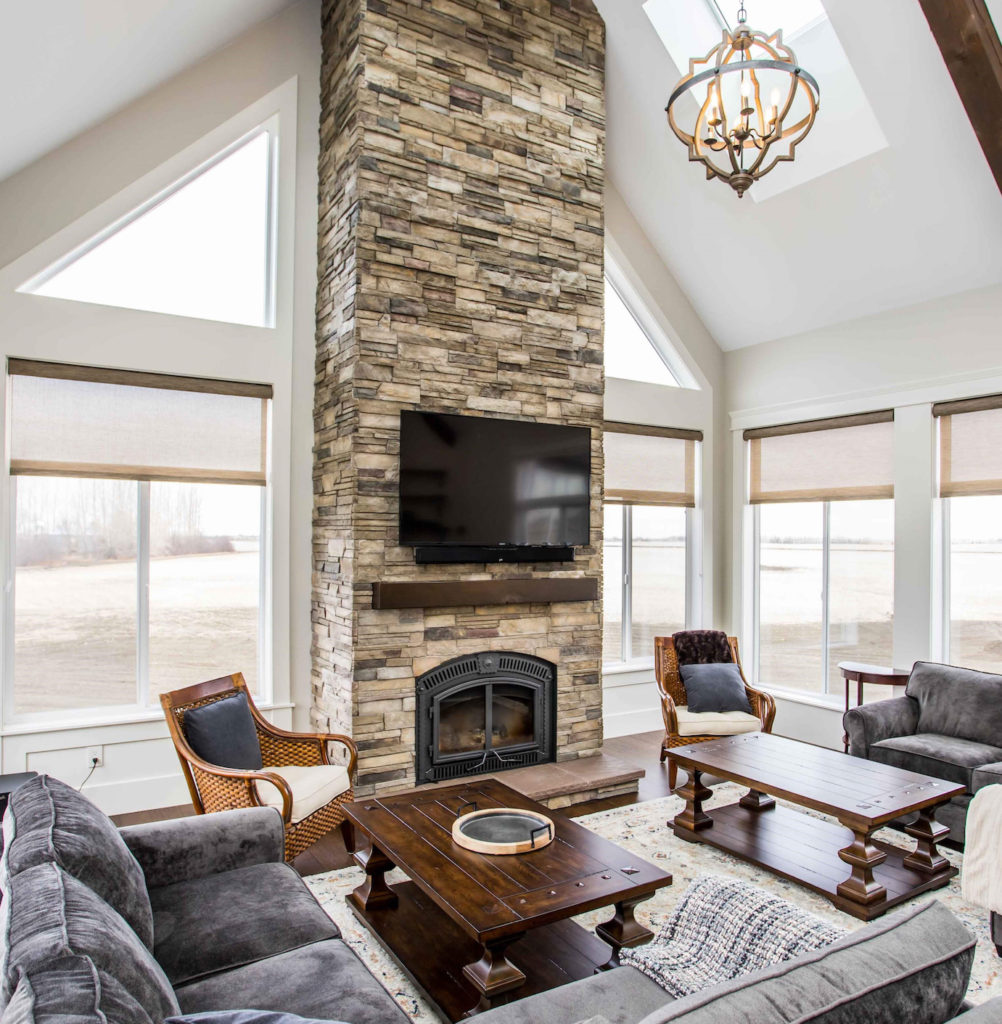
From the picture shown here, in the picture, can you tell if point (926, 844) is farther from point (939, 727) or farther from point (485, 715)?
point (485, 715)

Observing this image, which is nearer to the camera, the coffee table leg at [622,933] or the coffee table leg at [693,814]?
the coffee table leg at [622,933]

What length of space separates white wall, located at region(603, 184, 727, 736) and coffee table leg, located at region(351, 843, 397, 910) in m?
3.04

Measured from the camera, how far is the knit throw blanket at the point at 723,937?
168 centimetres

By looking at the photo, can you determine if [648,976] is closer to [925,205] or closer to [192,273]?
[192,273]

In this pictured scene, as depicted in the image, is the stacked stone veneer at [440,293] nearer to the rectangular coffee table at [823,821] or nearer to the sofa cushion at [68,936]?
the rectangular coffee table at [823,821]

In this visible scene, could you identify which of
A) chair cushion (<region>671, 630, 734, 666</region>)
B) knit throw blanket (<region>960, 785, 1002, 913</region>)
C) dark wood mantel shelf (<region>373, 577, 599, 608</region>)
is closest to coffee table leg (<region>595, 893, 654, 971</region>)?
knit throw blanket (<region>960, 785, 1002, 913</region>)

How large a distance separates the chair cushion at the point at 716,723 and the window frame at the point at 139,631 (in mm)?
2580

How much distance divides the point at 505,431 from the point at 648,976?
319 centimetres

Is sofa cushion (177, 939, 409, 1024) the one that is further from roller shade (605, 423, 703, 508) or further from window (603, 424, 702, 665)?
roller shade (605, 423, 703, 508)

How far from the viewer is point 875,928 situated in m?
1.44

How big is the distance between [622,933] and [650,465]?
416 cm

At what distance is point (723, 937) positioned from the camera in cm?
178

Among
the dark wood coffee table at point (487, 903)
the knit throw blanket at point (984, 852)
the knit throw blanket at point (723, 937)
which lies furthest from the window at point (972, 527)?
the knit throw blanket at point (723, 937)

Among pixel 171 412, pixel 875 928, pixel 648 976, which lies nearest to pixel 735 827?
pixel 648 976
